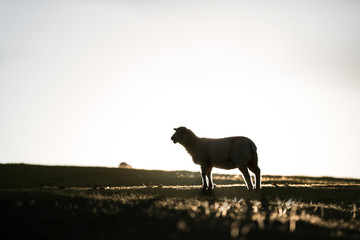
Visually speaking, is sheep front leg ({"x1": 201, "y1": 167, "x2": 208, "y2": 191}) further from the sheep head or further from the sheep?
the sheep head

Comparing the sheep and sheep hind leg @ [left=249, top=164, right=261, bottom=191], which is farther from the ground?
the sheep

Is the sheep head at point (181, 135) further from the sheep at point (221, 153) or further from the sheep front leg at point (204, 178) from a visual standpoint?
the sheep front leg at point (204, 178)

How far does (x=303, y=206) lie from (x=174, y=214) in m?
6.58

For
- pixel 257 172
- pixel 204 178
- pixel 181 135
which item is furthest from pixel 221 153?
pixel 181 135

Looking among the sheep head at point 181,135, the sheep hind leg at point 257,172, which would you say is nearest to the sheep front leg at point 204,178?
the sheep head at point 181,135

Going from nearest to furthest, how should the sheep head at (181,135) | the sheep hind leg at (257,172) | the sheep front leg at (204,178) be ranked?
the sheep front leg at (204,178) < the sheep hind leg at (257,172) < the sheep head at (181,135)

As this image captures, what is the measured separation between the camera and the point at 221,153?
69.1 ft

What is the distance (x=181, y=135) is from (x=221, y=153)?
279 centimetres

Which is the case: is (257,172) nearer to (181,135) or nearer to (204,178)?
(204,178)

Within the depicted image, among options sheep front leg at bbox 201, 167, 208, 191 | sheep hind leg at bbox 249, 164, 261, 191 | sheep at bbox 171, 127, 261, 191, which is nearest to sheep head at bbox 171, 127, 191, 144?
sheep at bbox 171, 127, 261, 191

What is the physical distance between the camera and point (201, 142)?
72.7ft

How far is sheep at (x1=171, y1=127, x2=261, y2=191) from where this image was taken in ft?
66.6

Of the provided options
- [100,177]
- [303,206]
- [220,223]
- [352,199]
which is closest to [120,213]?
[220,223]

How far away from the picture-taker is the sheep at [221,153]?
20.3 m
